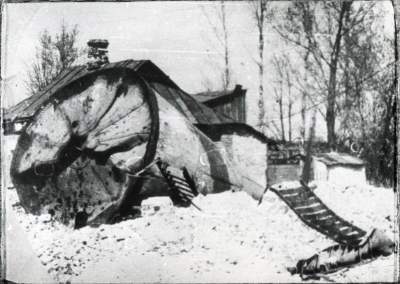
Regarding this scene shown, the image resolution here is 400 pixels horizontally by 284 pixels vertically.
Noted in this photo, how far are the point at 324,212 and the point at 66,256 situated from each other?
3172mm

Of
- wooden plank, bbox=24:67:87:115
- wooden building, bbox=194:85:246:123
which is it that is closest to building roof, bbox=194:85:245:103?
wooden building, bbox=194:85:246:123

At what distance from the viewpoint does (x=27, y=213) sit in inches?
208

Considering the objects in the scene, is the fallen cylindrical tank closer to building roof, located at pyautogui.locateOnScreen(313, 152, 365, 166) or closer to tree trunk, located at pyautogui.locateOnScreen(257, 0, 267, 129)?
tree trunk, located at pyautogui.locateOnScreen(257, 0, 267, 129)

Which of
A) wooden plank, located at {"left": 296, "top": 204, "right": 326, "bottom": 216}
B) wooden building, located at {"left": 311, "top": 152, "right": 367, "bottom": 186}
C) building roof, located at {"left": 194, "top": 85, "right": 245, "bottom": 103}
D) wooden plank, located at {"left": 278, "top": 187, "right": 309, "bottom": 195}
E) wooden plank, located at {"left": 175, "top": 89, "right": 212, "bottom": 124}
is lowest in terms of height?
wooden plank, located at {"left": 296, "top": 204, "right": 326, "bottom": 216}

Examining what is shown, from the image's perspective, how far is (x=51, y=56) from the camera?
17.5 feet

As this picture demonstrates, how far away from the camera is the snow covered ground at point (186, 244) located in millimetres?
5051

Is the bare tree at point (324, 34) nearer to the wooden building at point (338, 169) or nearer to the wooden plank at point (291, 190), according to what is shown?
the wooden building at point (338, 169)

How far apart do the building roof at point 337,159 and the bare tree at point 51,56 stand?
334 cm

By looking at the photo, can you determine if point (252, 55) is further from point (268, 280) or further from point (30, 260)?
point (30, 260)

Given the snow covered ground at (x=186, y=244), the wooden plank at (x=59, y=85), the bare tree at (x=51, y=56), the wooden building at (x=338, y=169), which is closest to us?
the snow covered ground at (x=186, y=244)

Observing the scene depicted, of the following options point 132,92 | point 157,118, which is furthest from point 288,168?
point 132,92

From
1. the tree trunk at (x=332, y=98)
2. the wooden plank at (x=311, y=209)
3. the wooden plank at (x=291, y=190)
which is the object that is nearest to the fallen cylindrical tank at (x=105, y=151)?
the wooden plank at (x=291, y=190)

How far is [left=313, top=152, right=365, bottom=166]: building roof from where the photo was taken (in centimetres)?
551

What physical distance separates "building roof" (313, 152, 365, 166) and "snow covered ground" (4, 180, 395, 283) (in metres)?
0.85
